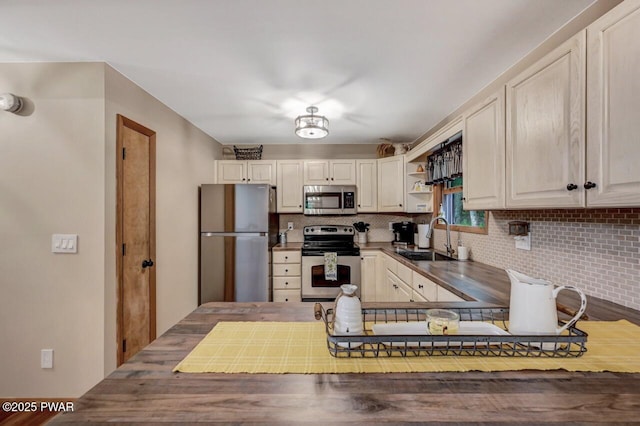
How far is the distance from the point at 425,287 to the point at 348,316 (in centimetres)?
149

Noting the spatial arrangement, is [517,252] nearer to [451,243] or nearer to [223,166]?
[451,243]

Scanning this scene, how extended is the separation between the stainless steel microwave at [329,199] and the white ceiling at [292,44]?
1.42 meters

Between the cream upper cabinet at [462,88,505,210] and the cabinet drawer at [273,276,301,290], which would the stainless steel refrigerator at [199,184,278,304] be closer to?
the cabinet drawer at [273,276,301,290]

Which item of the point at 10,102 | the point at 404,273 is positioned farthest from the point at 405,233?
the point at 10,102

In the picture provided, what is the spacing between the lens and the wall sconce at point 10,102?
1.92m

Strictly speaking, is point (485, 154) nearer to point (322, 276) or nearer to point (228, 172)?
point (322, 276)

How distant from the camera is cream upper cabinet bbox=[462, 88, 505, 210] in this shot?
5.68ft

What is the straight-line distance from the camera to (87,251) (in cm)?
201

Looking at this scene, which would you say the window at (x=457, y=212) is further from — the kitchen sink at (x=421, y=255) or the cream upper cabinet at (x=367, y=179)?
the cream upper cabinet at (x=367, y=179)

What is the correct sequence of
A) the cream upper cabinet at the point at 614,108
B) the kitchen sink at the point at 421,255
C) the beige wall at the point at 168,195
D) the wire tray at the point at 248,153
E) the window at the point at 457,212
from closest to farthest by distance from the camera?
the cream upper cabinet at the point at 614,108
the beige wall at the point at 168,195
the window at the point at 457,212
the kitchen sink at the point at 421,255
the wire tray at the point at 248,153

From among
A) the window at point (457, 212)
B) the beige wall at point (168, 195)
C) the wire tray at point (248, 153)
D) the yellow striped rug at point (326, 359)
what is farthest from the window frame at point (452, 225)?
the beige wall at point (168, 195)

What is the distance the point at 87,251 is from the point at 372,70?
2344 mm

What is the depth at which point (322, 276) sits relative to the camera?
3660mm

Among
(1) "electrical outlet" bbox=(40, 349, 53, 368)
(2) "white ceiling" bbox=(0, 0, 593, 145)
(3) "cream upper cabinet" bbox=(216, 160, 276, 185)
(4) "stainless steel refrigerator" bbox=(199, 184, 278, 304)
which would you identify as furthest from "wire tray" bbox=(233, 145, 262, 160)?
(1) "electrical outlet" bbox=(40, 349, 53, 368)
